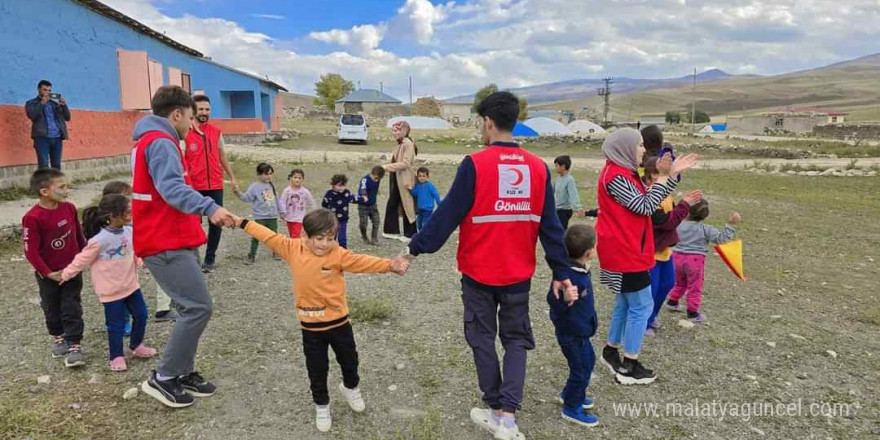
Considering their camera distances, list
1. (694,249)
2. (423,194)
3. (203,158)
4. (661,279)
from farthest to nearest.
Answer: (423,194)
(203,158)
(694,249)
(661,279)

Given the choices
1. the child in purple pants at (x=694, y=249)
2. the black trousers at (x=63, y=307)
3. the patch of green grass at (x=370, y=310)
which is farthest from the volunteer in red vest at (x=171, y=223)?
the child in purple pants at (x=694, y=249)

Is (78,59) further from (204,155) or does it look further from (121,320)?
(121,320)

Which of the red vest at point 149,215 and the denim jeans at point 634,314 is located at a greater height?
the red vest at point 149,215

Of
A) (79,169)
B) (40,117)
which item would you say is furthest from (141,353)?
(79,169)

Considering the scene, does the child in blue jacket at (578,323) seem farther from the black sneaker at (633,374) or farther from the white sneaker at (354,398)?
the white sneaker at (354,398)

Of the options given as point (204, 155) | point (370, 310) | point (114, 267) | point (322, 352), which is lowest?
point (370, 310)

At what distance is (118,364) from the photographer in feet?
12.5

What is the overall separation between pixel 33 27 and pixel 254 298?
8630 millimetres

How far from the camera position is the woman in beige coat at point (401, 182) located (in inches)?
305

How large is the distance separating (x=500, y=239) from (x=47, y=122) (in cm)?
964

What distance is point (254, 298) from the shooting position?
217 inches

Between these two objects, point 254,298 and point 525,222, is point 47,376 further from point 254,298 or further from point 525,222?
point 525,222

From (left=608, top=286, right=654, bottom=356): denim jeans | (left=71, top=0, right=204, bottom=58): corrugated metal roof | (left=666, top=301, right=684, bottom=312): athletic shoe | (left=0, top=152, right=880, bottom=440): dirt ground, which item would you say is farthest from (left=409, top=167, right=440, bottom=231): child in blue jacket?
(left=71, top=0, right=204, bottom=58): corrugated metal roof

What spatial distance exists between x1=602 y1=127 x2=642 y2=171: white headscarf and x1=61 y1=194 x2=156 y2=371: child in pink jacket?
11.0ft
